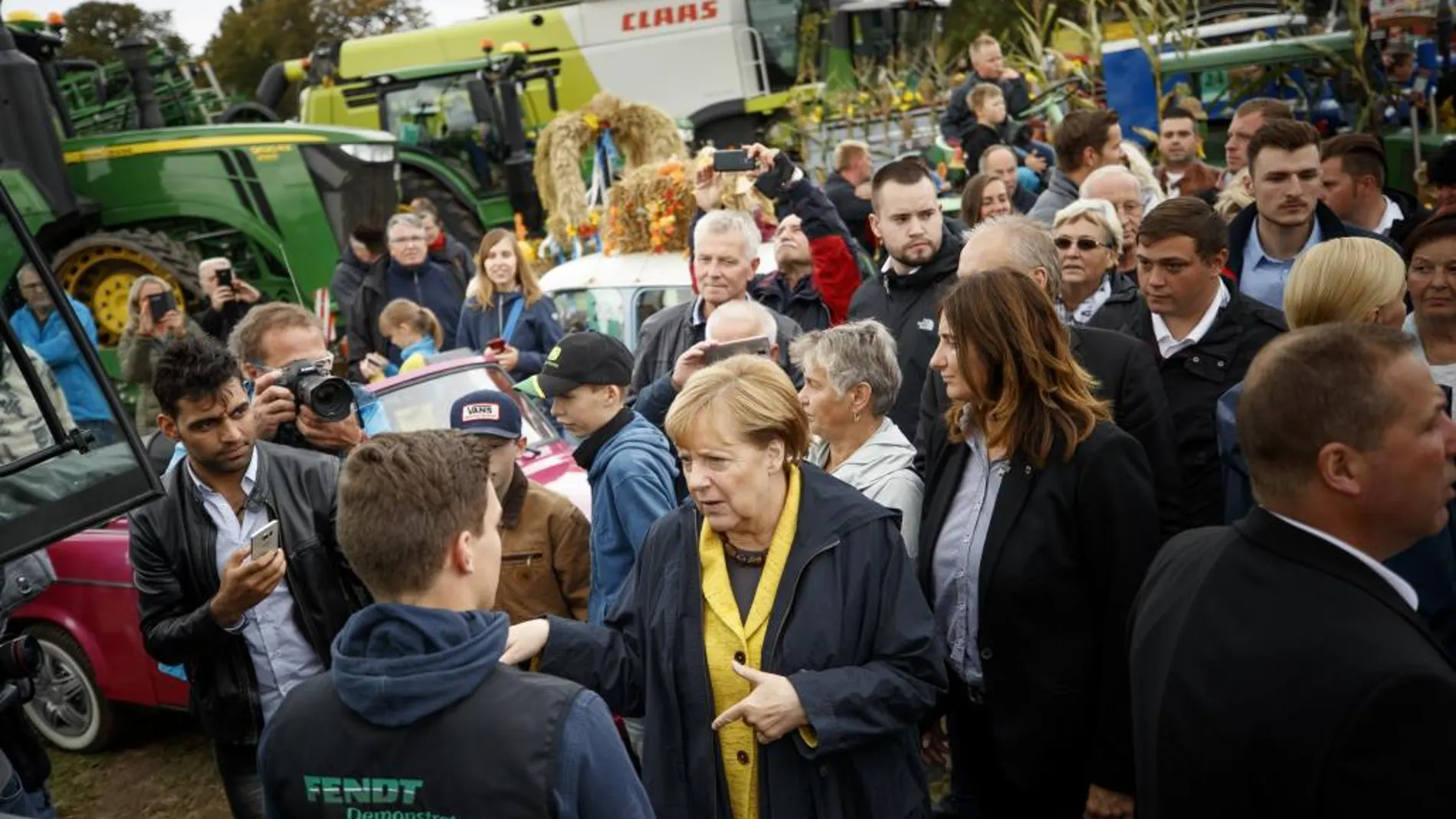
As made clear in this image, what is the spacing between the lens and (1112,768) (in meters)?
3.26

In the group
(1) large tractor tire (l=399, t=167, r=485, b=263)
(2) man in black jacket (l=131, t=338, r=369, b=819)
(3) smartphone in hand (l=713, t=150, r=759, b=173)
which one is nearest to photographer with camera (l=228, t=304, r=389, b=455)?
(2) man in black jacket (l=131, t=338, r=369, b=819)

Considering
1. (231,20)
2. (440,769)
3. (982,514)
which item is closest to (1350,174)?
(982,514)

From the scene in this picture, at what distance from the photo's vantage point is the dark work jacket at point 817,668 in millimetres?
2855

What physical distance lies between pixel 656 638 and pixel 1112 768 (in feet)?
3.86

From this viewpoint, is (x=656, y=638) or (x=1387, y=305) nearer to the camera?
(x=656, y=638)

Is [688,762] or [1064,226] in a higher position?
[1064,226]

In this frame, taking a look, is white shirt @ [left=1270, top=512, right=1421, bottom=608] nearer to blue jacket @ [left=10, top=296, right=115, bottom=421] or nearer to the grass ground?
blue jacket @ [left=10, top=296, right=115, bottom=421]

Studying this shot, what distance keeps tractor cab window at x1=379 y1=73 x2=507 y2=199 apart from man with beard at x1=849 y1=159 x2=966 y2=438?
38.0 feet

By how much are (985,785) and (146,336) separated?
20.5 ft

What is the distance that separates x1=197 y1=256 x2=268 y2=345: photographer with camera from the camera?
8875mm

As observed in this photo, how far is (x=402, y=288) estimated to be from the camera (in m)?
9.34

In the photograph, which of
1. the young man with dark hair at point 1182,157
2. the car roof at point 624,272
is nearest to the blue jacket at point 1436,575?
the car roof at point 624,272

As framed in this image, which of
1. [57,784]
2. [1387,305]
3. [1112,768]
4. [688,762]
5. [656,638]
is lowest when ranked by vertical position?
[57,784]

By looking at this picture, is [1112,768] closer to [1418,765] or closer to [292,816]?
[1418,765]
